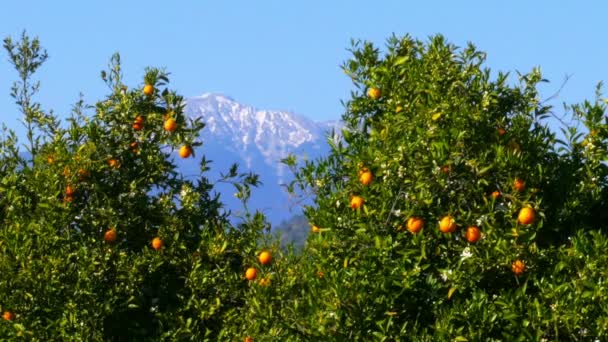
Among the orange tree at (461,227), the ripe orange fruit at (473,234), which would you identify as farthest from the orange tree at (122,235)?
the ripe orange fruit at (473,234)

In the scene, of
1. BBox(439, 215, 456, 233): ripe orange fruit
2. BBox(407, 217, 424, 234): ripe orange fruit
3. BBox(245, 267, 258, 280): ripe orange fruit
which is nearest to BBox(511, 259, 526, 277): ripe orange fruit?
BBox(439, 215, 456, 233): ripe orange fruit

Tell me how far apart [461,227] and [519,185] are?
0.56 metres

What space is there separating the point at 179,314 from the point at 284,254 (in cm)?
120

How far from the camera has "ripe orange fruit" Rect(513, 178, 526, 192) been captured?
8539 mm

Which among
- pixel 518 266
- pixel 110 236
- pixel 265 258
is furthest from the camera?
pixel 110 236

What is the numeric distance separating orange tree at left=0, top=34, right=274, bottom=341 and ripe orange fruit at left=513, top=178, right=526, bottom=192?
2891mm

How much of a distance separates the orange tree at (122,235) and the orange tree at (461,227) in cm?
139

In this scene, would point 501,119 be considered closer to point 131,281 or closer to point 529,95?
point 529,95

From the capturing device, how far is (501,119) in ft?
29.9

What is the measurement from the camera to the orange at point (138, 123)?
37.6ft

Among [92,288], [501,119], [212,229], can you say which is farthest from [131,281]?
[501,119]

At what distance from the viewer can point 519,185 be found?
28.1 feet

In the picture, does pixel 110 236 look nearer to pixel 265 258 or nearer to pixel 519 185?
pixel 265 258

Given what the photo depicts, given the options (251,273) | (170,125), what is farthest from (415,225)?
(170,125)
